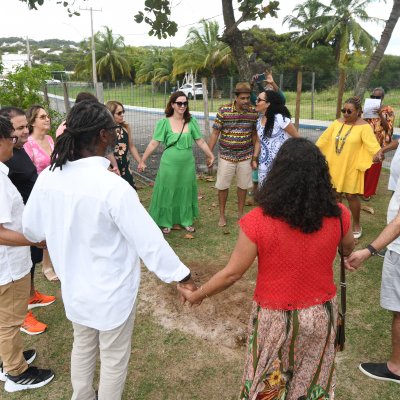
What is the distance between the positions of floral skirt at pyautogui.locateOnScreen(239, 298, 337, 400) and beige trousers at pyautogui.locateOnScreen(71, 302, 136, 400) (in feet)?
2.09

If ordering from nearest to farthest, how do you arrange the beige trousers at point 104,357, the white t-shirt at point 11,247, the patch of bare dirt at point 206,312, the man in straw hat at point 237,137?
the beige trousers at point 104,357 < the white t-shirt at point 11,247 < the patch of bare dirt at point 206,312 < the man in straw hat at point 237,137

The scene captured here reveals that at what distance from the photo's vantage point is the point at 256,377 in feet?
6.11

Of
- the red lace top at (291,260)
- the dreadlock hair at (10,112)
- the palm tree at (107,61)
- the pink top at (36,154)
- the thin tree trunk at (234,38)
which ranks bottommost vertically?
the red lace top at (291,260)

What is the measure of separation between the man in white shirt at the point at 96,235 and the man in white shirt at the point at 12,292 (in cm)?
43

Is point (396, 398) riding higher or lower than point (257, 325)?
lower

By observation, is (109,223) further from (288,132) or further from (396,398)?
(288,132)

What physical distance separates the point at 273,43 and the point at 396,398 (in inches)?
1363

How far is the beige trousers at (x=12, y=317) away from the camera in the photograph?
7.97ft

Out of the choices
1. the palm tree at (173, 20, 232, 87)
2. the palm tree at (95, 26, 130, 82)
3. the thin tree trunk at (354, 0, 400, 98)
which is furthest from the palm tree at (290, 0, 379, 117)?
the thin tree trunk at (354, 0, 400, 98)

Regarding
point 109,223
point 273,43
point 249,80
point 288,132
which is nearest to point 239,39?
point 249,80

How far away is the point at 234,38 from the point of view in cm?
626

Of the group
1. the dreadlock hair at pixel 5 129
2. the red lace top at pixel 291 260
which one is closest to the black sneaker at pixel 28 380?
the dreadlock hair at pixel 5 129

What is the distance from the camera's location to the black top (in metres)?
2.93

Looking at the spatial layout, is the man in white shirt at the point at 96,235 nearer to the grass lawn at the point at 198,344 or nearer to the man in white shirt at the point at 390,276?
the grass lawn at the point at 198,344
